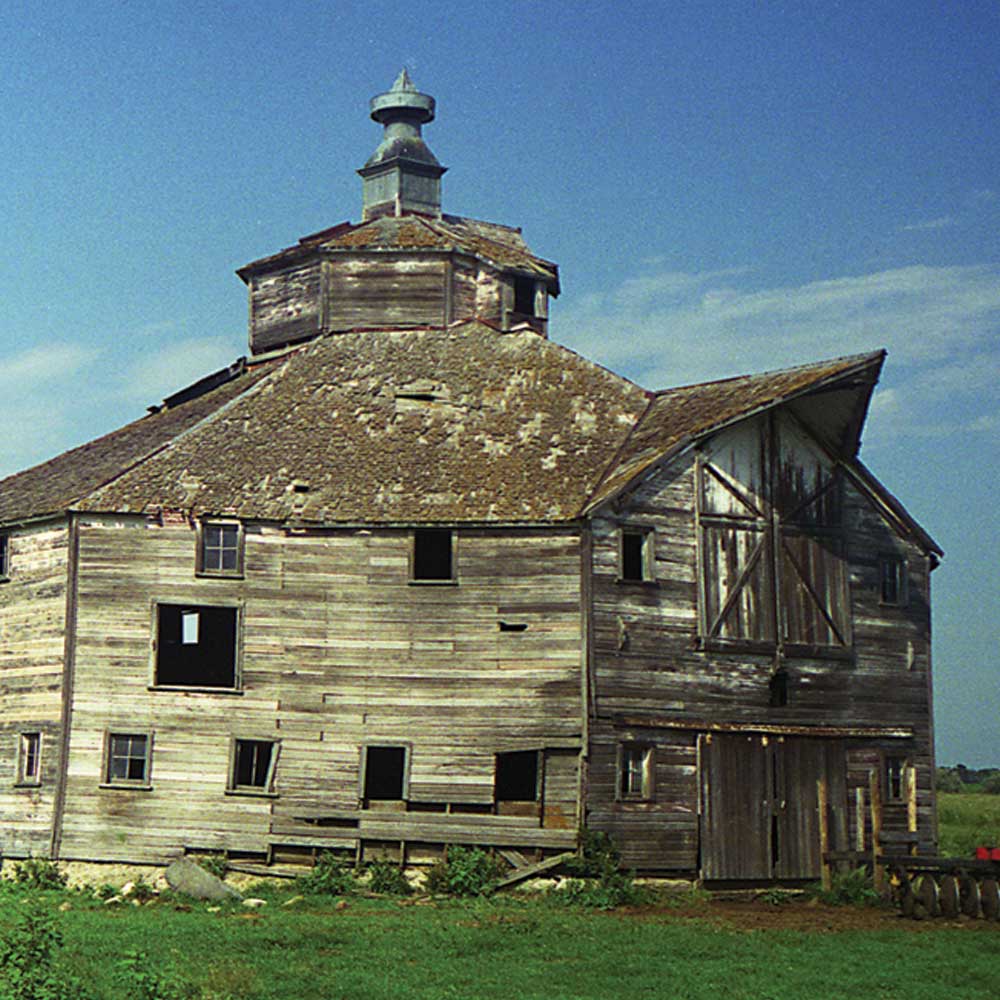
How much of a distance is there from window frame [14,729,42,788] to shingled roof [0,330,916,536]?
502 cm

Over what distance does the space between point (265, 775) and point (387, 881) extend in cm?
403

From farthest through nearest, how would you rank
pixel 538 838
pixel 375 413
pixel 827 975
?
pixel 375 413 → pixel 538 838 → pixel 827 975

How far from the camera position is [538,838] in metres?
34.2

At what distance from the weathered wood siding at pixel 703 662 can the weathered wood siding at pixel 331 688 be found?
0.90 m

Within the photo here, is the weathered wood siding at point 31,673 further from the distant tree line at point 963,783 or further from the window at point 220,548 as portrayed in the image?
the distant tree line at point 963,783

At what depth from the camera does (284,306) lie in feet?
153

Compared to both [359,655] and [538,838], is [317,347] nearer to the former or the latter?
[359,655]

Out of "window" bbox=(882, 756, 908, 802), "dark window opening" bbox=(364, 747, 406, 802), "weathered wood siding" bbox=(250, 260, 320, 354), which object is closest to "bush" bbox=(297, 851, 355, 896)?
"dark window opening" bbox=(364, 747, 406, 802)

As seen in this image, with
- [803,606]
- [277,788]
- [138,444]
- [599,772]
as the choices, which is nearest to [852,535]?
[803,606]

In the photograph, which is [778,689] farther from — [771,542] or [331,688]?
[331,688]

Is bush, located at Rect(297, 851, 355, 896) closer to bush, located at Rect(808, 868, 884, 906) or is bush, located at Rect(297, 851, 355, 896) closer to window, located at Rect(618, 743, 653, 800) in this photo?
window, located at Rect(618, 743, 653, 800)

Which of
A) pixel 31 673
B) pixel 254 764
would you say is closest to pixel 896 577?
pixel 254 764

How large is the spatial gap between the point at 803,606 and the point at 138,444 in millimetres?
17335

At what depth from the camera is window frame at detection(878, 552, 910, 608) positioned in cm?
3944
